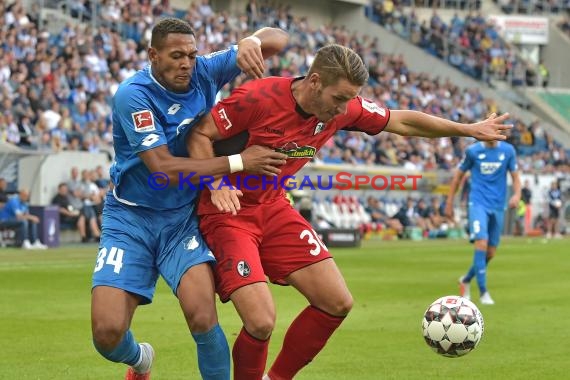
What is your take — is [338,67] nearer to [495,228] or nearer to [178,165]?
[178,165]

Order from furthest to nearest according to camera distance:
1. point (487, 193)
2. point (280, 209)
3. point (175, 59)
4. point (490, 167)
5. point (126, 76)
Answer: point (126, 76), point (490, 167), point (487, 193), point (280, 209), point (175, 59)

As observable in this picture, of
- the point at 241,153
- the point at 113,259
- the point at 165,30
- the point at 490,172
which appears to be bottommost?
the point at 490,172

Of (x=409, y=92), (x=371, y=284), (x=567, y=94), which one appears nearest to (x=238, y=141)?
(x=371, y=284)

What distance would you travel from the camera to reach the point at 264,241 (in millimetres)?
8016

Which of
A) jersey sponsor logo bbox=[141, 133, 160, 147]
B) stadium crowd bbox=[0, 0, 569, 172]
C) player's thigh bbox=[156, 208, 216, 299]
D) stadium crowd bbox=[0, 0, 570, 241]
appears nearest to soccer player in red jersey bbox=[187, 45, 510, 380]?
player's thigh bbox=[156, 208, 216, 299]

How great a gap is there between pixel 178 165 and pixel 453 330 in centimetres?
309

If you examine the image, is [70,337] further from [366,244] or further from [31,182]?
[366,244]

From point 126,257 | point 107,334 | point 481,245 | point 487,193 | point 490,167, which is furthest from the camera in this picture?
point 490,167

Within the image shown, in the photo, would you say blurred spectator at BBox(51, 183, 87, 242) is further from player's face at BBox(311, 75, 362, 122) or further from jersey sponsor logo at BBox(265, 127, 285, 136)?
player's face at BBox(311, 75, 362, 122)

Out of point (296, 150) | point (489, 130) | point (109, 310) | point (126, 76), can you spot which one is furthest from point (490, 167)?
point (126, 76)

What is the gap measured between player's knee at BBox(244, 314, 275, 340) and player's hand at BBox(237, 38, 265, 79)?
167 centimetres

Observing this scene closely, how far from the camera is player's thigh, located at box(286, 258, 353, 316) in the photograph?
7895mm

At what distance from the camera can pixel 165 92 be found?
7617 millimetres

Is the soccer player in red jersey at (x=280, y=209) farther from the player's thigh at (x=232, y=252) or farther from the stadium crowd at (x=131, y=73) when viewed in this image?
the stadium crowd at (x=131, y=73)
